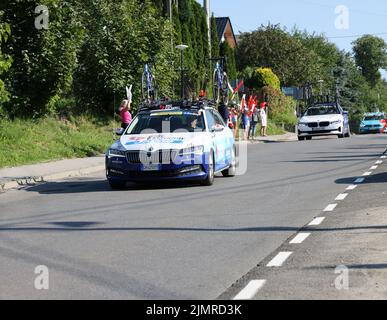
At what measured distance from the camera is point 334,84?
363 ft

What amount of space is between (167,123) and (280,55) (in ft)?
192

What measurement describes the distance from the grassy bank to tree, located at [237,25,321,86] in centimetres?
4637

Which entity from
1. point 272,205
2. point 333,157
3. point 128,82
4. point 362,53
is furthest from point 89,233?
point 362,53

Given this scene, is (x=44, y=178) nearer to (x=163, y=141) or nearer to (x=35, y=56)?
(x=163, y=141)

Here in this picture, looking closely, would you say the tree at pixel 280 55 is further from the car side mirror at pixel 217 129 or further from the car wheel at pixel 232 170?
the car side mirror at pixel 217 129

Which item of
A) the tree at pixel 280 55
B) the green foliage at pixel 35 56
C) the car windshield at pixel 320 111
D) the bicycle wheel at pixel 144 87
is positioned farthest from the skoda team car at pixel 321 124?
the tree at pixel 280 55

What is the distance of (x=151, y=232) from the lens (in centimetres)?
1066

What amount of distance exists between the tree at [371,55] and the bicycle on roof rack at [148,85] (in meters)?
134

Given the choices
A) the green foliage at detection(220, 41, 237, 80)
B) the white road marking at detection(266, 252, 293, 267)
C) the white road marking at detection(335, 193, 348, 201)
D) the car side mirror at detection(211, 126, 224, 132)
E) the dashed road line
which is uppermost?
the green foliage at detection(220, 41, 237, 80)

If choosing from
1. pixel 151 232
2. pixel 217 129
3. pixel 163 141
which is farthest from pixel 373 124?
pixel 151 232

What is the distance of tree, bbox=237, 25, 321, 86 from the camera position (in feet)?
245

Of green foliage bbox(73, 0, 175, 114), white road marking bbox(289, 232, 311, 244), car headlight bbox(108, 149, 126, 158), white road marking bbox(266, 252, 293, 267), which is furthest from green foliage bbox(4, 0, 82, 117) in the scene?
white road marking bbox(266, 252, 293, 267)

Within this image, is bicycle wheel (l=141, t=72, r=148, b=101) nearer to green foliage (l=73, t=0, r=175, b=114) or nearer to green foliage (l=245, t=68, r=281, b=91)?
green foliage (l=73, t=0, r=175, b=114)

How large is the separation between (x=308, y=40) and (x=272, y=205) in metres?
99.0
